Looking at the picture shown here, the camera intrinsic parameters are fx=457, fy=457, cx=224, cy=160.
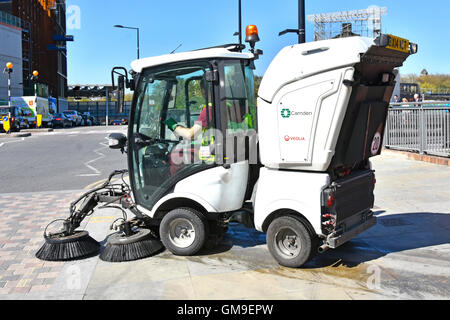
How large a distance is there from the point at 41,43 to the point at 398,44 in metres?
76.0

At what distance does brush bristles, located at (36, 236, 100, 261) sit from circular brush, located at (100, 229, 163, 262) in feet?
0.71

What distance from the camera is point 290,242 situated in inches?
186

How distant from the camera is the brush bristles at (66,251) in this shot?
16.8 ft

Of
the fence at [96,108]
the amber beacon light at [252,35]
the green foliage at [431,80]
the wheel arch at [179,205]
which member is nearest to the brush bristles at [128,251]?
the wheel arch at [179,205]

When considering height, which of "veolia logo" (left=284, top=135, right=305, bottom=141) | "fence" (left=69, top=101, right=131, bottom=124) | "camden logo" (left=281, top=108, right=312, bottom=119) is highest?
"fence" (left=69, top=101, right=131, bottom=124)

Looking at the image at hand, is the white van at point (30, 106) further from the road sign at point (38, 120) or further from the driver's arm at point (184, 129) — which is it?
the driver's arm at point (184, 129)

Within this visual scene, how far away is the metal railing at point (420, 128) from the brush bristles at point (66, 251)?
964 cm

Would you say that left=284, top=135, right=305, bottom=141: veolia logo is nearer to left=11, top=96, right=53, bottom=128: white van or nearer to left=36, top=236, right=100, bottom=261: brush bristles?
left=36, top=236, right=100, bottom=261: brush bristles

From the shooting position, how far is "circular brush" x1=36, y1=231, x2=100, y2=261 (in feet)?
16.9

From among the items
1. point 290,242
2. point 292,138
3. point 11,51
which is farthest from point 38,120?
point 292,138

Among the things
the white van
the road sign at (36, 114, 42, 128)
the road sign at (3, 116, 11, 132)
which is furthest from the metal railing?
the white van

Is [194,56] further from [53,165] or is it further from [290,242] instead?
[53,165]

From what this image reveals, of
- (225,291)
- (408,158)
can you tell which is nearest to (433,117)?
(408,158)

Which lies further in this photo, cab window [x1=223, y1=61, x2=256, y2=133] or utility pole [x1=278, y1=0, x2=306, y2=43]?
utility pole [x1=278, y1=0, x2=306, y2=43]
